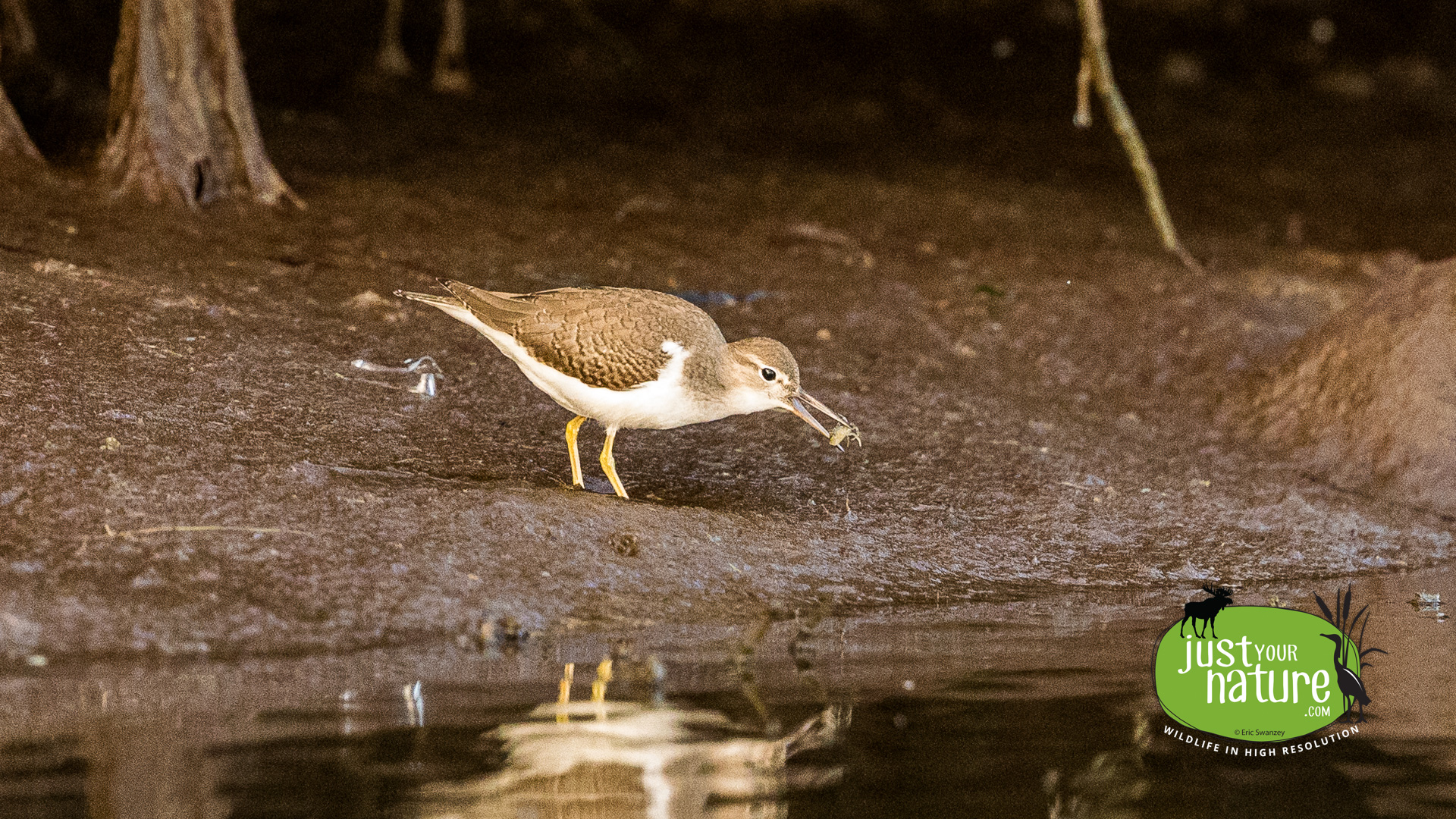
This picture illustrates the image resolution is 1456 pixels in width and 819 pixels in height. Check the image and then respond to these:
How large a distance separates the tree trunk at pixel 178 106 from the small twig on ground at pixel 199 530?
4.49 meters

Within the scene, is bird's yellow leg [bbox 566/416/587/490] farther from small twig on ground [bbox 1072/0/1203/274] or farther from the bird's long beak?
small twig on ground [bbox 1072/0/1203/274]

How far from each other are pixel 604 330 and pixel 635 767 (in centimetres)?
254

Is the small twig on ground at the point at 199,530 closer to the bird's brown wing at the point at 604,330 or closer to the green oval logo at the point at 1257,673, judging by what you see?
the bird's brown wing at the point at 604,330

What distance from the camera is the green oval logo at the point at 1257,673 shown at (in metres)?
4.82

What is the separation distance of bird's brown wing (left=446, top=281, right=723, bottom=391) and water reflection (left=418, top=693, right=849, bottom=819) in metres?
1.91

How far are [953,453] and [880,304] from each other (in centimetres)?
221

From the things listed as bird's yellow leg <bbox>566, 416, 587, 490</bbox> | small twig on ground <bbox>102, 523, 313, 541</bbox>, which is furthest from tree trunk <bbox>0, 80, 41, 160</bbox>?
small twig on ground <bbox>102, 523, 313, 541</bbox>

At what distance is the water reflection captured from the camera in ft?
12.8

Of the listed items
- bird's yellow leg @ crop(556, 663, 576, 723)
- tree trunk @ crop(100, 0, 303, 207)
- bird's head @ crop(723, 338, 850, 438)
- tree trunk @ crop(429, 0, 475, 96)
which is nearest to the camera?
bird's yellow leg @ crop(556, 663, 576, 723)

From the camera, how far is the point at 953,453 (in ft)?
25.2

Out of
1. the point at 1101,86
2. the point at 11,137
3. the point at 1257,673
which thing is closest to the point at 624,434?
the point at 1101,86

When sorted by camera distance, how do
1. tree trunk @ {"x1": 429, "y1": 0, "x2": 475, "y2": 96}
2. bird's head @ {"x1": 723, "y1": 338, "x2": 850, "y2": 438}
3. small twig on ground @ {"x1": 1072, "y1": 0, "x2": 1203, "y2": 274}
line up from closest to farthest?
1. bird's head @ {"x1": 723, "y1": 338, "x2": 850, "y2": 438}
2. small twig on ground @ {"x1": 1072, "y1": 0, "x2": 1203, "y2": 274}
3. tree trunk @ {"x1": 429, "y1": 0, "x2": 475, "y2": 96}

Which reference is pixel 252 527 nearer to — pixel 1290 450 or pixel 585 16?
pixel 1290 450

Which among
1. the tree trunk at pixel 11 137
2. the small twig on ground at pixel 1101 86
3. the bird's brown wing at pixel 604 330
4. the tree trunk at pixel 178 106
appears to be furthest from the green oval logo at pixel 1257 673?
the tree trunk at pixel 11 137
